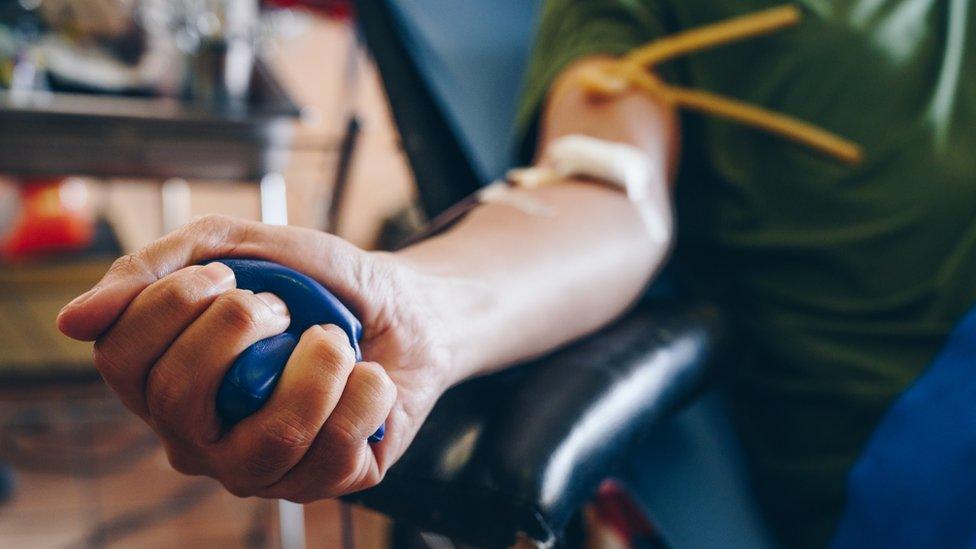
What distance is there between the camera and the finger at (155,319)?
0.24 metres

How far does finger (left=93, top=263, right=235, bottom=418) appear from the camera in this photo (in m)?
0.24

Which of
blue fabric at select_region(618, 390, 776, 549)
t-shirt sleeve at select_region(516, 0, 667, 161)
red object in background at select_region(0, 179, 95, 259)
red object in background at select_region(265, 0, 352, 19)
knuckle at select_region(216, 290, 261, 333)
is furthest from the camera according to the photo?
red object in background at select_region(0, 179, 95, 259)

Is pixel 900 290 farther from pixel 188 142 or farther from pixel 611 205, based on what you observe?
pixel 188 142

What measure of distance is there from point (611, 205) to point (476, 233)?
12 cm

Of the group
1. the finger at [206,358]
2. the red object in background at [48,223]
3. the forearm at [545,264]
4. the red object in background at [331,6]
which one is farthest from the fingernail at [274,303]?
the red object in background at [48,223]

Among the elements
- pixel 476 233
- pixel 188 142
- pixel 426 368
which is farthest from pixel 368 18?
pixel 426 368

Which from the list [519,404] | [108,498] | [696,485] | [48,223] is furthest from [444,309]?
[48,223]

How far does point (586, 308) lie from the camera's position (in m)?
0.45

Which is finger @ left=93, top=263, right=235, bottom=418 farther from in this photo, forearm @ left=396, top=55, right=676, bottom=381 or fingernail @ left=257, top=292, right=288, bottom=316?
forearm @ left=396, top=55, right=676, bottom=381

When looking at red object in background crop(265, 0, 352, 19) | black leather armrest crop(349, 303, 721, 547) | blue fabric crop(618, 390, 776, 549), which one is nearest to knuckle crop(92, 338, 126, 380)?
black leather armrest crop(349, 303, 721, 547)

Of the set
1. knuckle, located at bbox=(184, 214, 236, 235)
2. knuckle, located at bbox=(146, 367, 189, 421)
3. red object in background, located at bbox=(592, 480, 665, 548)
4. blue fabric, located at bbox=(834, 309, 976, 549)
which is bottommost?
red object in background, located at bbox=(592, 480, 665, 548)

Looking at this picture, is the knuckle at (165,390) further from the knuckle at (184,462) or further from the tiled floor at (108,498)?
the tiled floor at (108,498)

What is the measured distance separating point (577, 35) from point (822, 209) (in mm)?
241

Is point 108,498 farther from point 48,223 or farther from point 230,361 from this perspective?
point 230,361
